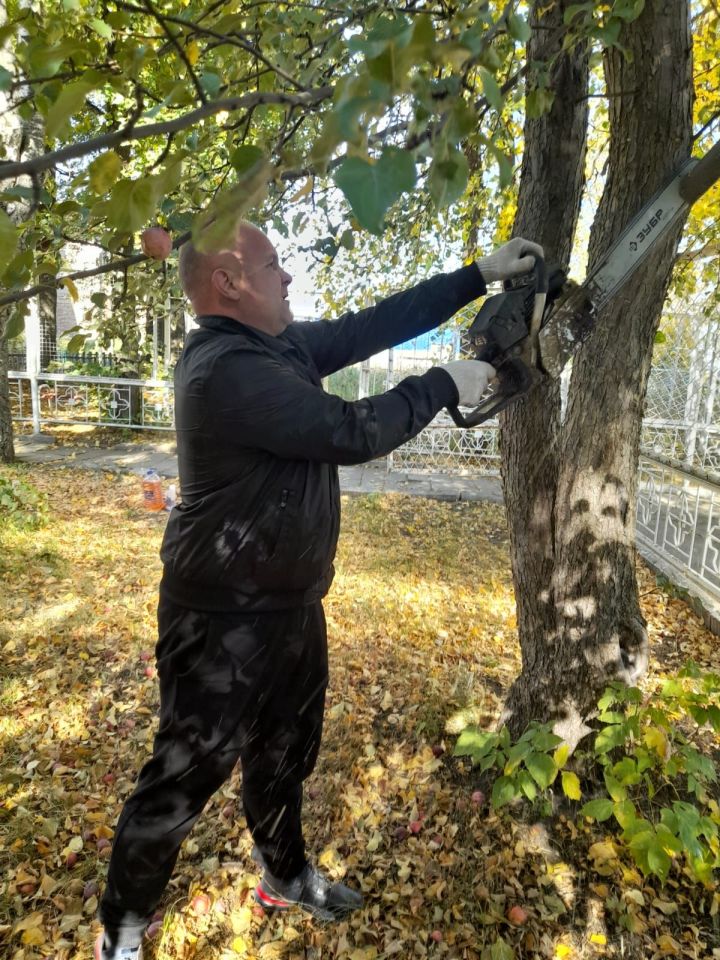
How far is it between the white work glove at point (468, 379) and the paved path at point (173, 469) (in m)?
6.06

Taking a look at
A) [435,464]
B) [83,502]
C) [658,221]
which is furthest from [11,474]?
[658,221]

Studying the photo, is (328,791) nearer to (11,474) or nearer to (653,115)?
(653,115)

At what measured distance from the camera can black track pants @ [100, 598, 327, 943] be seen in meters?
1.73

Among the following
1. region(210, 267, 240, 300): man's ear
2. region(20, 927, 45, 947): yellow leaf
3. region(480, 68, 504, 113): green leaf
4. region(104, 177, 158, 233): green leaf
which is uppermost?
region(480, 68, 504, 113): green leaf

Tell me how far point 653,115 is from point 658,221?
367 millimetres

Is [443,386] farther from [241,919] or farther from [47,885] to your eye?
[47,885]

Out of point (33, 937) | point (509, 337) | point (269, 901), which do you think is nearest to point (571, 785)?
point (269, 901)

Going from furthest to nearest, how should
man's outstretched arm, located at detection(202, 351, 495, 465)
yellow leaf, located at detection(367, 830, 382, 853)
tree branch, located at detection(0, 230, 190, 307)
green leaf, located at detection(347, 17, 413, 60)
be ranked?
1. yellow leaf, located at detection(367, 830, 382, 853)
2. man's outstretched arm, located at detection(202, 351, 495, 465)
3. tree branch, located at detection(0, 230, 190, 307)
4. green leaf, located at detection(347, 17, 413, 60)

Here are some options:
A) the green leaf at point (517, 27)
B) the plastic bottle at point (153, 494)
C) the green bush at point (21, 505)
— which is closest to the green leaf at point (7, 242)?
the green leaf at point (517, 27)

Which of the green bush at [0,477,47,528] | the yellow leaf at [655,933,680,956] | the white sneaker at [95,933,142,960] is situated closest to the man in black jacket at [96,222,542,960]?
the white sneaker at [95,933,142,960]

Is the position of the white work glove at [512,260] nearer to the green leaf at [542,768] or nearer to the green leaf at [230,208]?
the green leaf at [230,208]

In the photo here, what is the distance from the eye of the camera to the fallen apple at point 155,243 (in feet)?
4.19

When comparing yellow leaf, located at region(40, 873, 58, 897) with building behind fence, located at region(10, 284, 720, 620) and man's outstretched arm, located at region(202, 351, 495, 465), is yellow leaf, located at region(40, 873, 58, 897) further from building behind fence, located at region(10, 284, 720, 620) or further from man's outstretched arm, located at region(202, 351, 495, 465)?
building behind fence, located at region(10, 284, 720, 620)

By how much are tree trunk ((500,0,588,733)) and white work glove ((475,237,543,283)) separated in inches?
19.9
